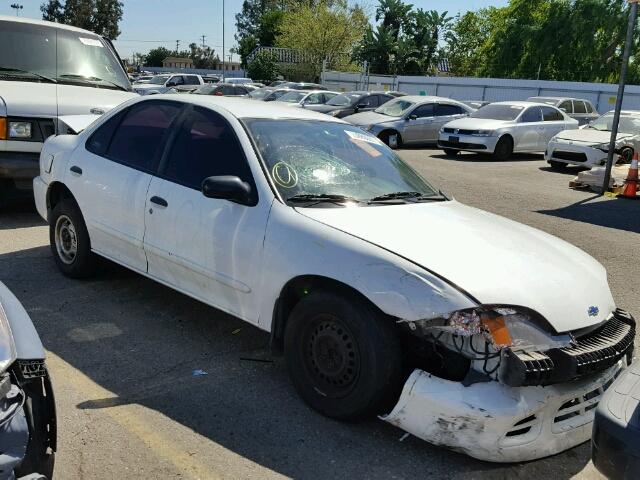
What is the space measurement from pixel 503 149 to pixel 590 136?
7.92 ft

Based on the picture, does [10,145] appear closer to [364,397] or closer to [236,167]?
[236,167]

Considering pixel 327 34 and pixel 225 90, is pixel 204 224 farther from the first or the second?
pixel 327 34

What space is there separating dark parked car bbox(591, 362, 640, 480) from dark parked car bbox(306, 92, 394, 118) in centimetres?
1845

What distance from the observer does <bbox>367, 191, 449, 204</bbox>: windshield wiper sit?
Result: 404 cm

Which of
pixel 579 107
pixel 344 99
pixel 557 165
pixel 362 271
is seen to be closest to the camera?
pixel 362 271

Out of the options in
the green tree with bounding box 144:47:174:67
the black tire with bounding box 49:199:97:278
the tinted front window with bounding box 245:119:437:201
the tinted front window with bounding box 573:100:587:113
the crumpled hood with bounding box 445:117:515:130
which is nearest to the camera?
the tinted front window with bounding box 245:119:437:201

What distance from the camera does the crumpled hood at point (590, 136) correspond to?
14438 millimetres

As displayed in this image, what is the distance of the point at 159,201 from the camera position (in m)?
4.34

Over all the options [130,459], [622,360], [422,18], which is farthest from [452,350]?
[422,18]

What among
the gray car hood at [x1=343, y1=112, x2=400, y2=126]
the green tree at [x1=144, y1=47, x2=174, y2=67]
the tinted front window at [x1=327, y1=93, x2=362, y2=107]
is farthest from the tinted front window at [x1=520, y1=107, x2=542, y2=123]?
the green tree at [x1=144, y1=47, x2=174, y2=67]

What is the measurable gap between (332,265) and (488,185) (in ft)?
31.8

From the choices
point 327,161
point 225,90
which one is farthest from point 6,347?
point 225,90

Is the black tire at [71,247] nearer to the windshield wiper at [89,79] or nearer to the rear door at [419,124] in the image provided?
the windshield wiper at [89,79]

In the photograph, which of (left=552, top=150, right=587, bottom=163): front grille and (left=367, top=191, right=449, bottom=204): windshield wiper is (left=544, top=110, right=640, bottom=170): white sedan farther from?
(left=367, top=191, right=449, bottom=204): windshield wiper
